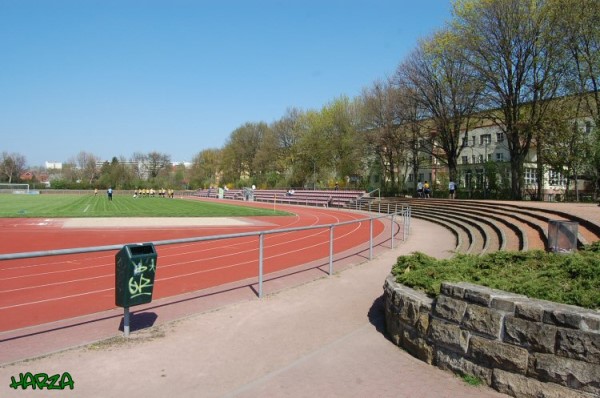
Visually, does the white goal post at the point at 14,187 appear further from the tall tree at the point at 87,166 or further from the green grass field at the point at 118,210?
the green grass field at the point at 118,210

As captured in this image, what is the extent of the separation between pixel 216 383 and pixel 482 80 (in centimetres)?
3337

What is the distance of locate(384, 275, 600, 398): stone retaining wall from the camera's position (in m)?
3.62

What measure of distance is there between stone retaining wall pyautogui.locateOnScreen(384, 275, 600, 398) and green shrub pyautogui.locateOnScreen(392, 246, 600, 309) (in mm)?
366

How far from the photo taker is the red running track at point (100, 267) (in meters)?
7.27

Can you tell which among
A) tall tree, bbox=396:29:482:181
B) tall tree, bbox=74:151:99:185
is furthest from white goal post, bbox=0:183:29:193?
tall tree, bbox=396:29:482:181

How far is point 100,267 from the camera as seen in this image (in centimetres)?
1073

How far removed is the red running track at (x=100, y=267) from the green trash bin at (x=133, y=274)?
1980 mm

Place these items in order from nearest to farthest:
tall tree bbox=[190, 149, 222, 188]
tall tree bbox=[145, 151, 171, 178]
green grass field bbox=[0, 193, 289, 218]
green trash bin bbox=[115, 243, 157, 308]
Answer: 1. green trash bin bbox=[115, 243, 157, 308]
2. green grass field bbox=[0, 193, 289, 218]
3. tall tree bbox=[190, 149, 222, 188]
4. tall tree bbox=[145, 151, 171, 178]

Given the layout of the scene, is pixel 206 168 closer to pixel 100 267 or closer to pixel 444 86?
pixel 444 86

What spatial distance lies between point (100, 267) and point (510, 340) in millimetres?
9489

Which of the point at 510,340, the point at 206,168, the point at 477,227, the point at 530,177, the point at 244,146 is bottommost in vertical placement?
the point at 477,227

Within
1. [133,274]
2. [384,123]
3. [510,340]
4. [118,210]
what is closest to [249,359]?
[133,274]

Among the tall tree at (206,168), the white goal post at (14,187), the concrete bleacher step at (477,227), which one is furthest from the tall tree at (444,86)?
the white goal post at (14,187)

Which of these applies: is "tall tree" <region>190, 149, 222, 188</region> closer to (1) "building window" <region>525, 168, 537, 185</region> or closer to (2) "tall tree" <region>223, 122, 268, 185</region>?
(2) "tall tree" <region>223, 122, 268, 185</region>
